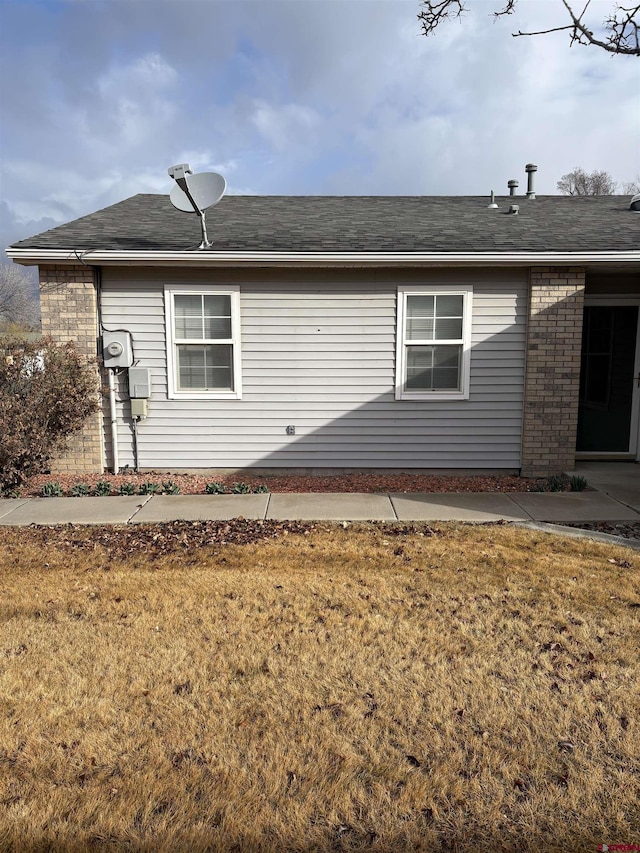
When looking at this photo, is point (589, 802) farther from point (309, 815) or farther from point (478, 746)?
point (309, 815)

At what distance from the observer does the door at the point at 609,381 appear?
8.57 meters

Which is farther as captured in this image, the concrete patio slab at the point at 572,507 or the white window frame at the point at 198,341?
the white window frame at the point at 198,341

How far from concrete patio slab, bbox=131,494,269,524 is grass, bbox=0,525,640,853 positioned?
1131 mm

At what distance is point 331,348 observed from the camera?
7855 millimetres

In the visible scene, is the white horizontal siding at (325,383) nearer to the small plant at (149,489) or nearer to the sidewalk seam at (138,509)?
the small plant at (149,489)

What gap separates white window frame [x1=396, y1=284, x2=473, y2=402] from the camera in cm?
767

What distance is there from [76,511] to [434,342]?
4.70m

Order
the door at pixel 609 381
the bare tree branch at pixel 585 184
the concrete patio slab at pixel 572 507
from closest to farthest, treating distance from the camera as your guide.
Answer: the concrete patio slab at pixel 572 507 < the door at pixel 609 381 < the bare tree branch at pixel 585 184

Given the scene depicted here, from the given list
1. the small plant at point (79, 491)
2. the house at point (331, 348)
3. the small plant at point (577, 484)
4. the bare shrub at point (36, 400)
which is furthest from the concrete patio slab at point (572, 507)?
the bare shrub at point (36, 400)

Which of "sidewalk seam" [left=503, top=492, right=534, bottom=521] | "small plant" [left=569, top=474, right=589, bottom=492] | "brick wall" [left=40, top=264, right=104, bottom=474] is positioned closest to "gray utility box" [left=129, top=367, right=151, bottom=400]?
"brick wall" [left=40, top=264, right=104, bottom=474]

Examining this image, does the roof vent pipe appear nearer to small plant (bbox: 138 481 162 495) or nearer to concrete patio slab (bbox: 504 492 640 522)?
concrete patio slab (bbox: 504 492 640 522)

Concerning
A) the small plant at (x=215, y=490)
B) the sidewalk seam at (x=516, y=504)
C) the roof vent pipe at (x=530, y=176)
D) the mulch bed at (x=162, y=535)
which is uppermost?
the roof vent pipe at (x=530, y=176)

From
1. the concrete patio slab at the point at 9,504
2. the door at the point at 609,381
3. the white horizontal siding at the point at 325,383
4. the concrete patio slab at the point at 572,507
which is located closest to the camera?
the concrete patio slab at the point at 572,507

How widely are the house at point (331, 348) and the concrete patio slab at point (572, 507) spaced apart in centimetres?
119
